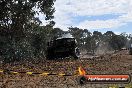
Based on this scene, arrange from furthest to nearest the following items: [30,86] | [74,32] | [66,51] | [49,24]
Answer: [74,32], [49,24], [66,51], [30,86]

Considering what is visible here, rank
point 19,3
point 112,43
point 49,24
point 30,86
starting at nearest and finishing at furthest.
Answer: point 30,86
point 19,3
point 49,24
point 112,43

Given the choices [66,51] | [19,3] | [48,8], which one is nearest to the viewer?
[66,51]

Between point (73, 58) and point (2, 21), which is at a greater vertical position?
point (2, 21)

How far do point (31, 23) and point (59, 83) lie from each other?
31937mm

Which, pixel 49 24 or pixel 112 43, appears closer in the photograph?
pixel 49 24

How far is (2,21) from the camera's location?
142 feet

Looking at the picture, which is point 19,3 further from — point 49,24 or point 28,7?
point 49,24

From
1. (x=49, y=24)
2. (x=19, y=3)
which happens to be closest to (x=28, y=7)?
(x=19, y=3)

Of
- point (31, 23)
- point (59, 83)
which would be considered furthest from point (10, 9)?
point (59, 83)

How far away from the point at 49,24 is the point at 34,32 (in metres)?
5.22

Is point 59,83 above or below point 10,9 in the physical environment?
below

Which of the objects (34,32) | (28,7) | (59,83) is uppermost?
(28,7)

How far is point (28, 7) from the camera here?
4328cm

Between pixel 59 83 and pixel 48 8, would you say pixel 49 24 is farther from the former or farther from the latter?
pixel 59 83
